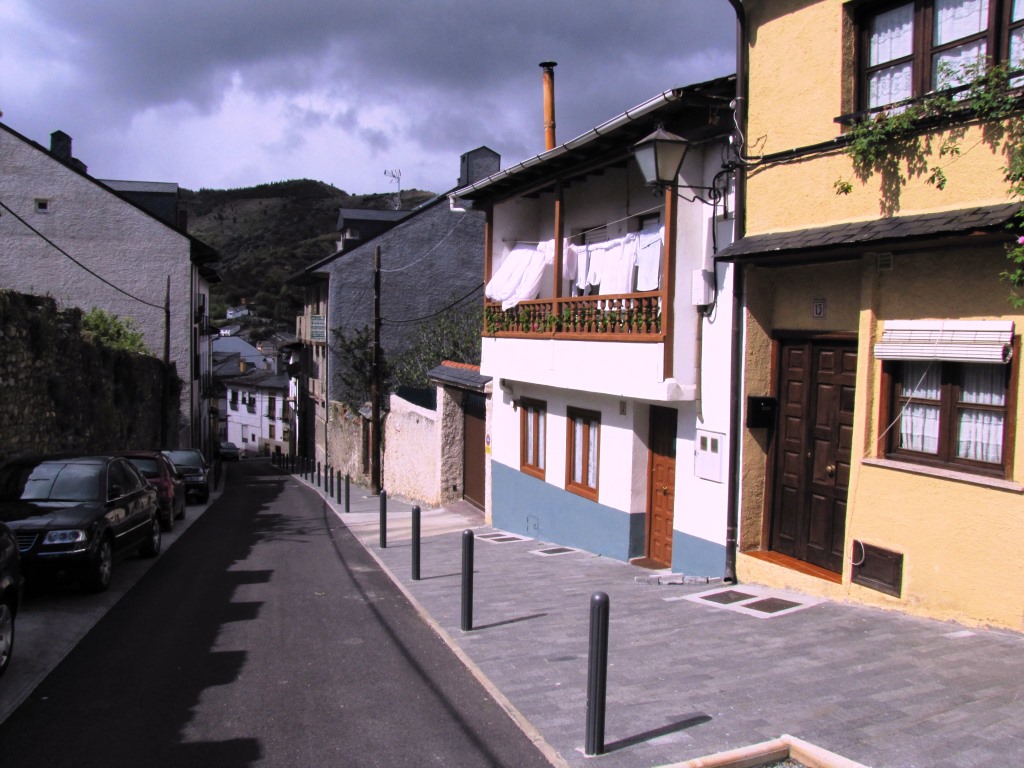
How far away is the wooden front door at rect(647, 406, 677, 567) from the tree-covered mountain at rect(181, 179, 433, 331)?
7922 centimetres

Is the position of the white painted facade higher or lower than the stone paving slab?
lower

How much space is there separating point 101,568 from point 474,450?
10.3 metres

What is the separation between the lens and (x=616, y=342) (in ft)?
33.6

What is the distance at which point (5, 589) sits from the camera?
5.86 m

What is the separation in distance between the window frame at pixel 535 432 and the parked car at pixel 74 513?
620cm

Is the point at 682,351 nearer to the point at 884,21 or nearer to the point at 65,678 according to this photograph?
the point at 884,21

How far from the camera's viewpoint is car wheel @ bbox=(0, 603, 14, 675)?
583cm

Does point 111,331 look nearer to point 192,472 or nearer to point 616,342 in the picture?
point 192,472

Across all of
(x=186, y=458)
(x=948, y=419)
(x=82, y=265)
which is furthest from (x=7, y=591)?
(x=82, y=265)

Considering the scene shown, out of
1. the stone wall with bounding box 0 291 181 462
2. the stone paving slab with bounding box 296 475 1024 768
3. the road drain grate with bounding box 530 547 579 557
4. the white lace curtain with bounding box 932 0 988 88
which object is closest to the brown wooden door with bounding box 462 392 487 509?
the road drain grate with bounding box 530 547 579 557

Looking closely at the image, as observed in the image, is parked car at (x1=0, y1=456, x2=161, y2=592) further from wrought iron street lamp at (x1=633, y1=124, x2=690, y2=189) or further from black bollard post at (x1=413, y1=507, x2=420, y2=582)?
wrought iron street lamp at (x1=633, y1=124, x2=690, y2=189)

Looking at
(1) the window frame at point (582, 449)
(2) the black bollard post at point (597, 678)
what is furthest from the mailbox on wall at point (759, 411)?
(2) the black bollard post at point (597, 678)

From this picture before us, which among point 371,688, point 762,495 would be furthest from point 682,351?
point 371,688

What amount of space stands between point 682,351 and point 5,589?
264 inches
